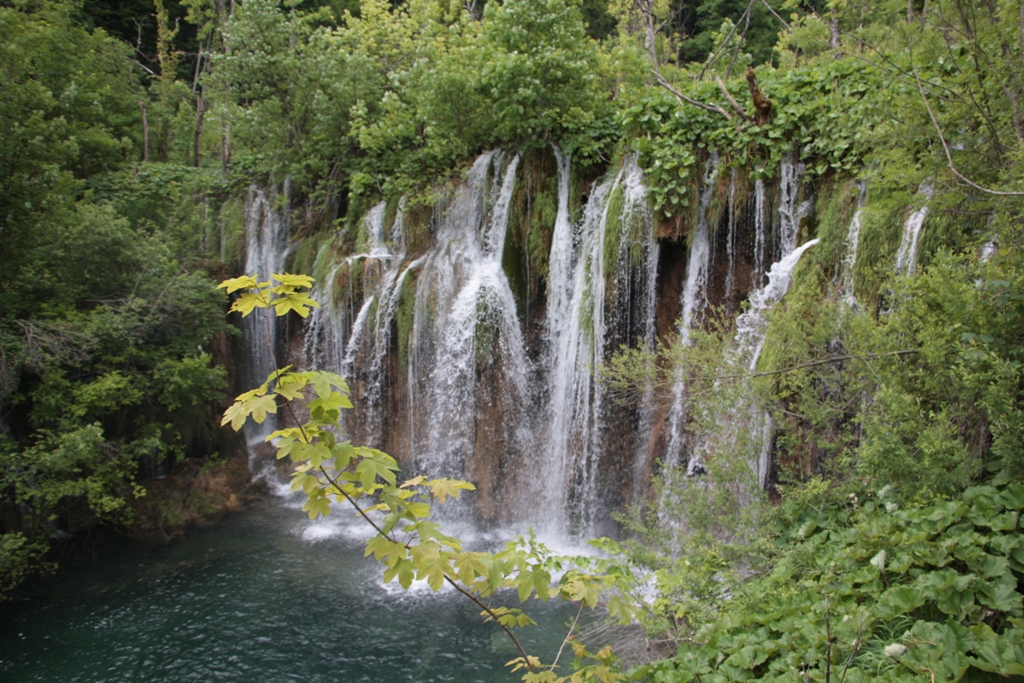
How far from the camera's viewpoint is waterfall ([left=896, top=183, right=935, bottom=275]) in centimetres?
605

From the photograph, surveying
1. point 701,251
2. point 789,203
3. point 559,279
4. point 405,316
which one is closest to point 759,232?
point 789,203

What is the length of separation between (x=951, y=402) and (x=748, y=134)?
5.02 m

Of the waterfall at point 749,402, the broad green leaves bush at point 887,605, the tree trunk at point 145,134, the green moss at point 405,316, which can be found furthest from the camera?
the tree trunk at point 145,134

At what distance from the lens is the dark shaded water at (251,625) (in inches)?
271

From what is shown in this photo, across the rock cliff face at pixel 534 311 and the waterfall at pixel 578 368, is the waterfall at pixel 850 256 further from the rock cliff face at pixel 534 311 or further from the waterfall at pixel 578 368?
the waterfall at pixel 578 368

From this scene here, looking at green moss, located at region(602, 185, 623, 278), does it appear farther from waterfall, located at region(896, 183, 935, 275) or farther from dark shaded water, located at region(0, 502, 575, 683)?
dark shaded water, located at region(0, 502, 575, 683)

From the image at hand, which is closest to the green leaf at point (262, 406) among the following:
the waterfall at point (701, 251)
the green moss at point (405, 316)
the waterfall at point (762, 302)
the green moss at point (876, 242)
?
the green moss at point (876, 242)

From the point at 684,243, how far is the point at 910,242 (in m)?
3.10

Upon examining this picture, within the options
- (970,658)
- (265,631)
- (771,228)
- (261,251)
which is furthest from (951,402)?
(261,251)

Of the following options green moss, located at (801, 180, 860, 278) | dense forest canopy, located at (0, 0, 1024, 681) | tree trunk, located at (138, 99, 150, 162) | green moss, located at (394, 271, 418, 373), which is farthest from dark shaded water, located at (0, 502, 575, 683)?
tree trunk, located at (138, 99, 150, 162)

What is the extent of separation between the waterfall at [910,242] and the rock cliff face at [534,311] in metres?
1.67

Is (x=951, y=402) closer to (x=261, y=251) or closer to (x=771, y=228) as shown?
(x=771, y=228)

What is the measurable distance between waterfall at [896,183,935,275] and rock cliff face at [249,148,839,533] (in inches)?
65.9

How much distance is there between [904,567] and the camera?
355 cm
